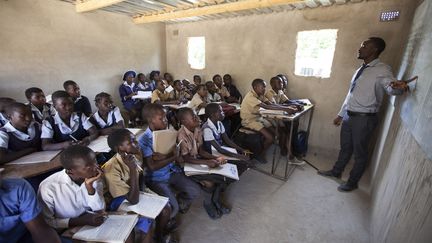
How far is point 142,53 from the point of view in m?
6.02

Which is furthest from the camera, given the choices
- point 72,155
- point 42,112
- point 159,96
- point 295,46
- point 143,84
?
point 143,84

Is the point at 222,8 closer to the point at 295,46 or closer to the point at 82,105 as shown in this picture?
the point at 295,46

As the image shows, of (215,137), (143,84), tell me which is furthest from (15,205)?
(143,84)

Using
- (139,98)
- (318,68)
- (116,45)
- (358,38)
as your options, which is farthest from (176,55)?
(358,38)

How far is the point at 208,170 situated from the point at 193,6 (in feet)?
11.8

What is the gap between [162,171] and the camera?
6.65 ft

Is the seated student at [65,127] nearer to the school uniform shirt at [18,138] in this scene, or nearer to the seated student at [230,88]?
the school uniform shirt at [18,138]

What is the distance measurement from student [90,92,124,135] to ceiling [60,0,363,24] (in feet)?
5.92

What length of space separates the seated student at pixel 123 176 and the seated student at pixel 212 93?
286 cm

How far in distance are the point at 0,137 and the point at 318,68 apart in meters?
4.59

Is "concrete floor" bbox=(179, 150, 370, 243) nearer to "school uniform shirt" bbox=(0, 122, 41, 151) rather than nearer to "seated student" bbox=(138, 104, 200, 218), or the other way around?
"seated student" bbox=(138, 104, 200, 218)

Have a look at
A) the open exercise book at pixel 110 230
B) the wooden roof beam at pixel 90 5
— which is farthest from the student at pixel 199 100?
the open exercise book at pixel 110 230

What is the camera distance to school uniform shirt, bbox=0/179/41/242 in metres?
1.06

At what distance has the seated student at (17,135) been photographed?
181 cm
